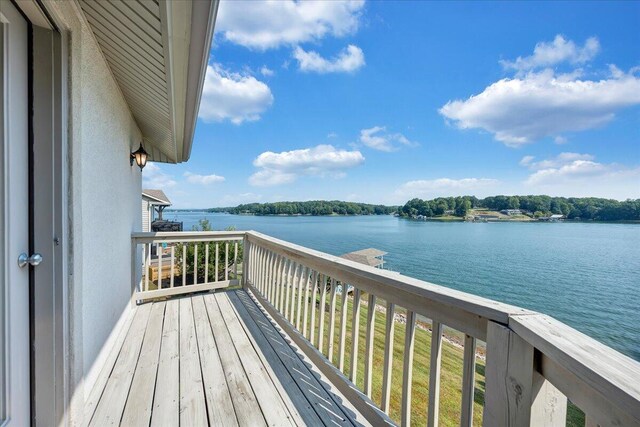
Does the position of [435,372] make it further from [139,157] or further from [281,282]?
[139,157]

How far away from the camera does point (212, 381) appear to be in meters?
2.02

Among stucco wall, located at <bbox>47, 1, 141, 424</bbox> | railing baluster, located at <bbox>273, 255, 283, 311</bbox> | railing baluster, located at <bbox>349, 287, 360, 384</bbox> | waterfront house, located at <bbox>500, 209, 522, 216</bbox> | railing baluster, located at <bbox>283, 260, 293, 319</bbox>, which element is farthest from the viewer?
waterfront house, located at <bbox>500, 209, 522, 216</bbox>

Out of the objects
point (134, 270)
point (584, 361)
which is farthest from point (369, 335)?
point (134, 270)

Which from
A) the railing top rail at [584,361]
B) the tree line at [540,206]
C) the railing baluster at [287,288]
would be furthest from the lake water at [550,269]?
the railing top rail at [584,361]

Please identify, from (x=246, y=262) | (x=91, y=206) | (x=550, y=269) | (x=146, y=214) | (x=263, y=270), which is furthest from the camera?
(x=550, y=269)

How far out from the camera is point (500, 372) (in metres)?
0.97

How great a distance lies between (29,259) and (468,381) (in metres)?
2.05

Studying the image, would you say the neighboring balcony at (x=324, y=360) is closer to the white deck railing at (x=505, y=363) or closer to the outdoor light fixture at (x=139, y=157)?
the white deck railing at (x=505, y=363)

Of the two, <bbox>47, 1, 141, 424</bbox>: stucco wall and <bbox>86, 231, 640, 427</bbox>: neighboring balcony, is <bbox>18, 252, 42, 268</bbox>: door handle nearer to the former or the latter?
<bbox>47, 1, 141, 424</bbox>: stucco wall

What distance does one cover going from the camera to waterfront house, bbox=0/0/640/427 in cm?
92

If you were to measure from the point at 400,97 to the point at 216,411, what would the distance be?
17.2 meters

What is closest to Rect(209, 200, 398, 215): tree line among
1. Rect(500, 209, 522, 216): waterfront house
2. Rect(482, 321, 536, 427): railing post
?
Rect(500, 209, 522, 216): waterfront house

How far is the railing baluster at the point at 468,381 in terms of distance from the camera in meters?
1.12

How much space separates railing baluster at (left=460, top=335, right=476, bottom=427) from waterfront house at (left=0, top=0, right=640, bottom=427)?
0.4 inches
